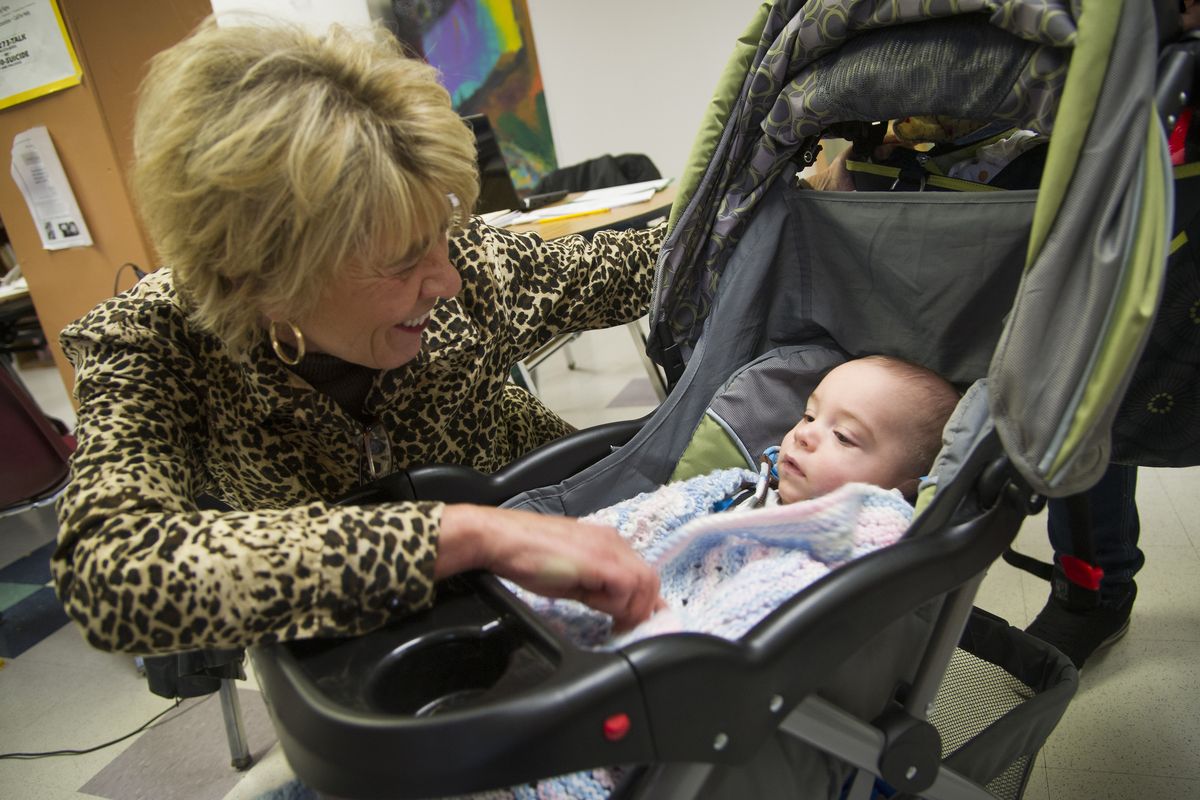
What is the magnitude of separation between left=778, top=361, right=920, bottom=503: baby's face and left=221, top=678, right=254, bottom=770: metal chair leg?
115 cm

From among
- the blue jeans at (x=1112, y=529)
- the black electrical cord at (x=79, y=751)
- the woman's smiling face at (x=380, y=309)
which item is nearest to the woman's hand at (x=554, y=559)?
the woman's smiling face at (x=380, y=309)

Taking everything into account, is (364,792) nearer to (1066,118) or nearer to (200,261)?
(200,261)

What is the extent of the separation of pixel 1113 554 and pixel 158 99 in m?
1.62

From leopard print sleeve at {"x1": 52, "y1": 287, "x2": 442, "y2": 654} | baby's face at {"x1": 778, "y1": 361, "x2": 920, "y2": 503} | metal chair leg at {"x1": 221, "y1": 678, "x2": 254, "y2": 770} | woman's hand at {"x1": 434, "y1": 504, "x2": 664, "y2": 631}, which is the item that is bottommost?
metal chair leg at {"x1": 221, "y1": 678, "x2": 254, "y2": 770}

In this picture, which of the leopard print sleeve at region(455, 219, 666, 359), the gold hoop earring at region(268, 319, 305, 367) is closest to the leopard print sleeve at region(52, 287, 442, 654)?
the gold hoop earring at region(268, 319, 305, 367)

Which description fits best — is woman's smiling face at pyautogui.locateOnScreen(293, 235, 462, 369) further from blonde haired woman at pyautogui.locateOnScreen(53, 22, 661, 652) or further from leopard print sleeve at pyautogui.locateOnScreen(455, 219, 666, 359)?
leopard print sleeve at pyautogui.locateOnScreen(455, 219, 666, 359)

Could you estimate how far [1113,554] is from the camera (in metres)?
1.46

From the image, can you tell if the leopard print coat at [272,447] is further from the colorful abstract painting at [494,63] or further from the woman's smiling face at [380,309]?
the colorful abstract painting at [494,63]

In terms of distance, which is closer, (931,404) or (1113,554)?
(931,404)

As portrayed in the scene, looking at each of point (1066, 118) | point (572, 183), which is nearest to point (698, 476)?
point (1066, 118)

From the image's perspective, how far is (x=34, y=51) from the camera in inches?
92.7

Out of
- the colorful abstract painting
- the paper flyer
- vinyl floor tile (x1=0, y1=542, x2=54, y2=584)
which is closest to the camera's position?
the paper flyer

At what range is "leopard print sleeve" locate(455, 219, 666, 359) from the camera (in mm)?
1209

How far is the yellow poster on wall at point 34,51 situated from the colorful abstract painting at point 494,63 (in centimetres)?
193
